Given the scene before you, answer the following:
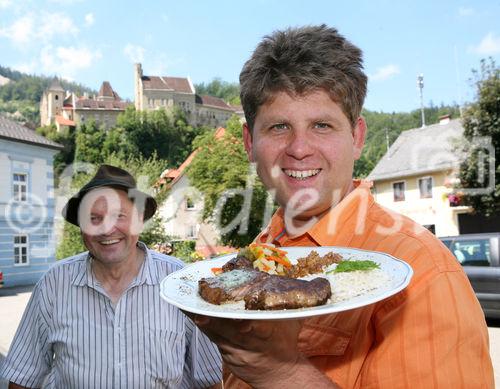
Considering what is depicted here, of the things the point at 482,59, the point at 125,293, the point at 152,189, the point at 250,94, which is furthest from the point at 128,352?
the point at 152,189

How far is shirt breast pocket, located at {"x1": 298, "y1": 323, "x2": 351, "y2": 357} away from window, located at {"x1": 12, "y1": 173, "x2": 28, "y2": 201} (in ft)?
105

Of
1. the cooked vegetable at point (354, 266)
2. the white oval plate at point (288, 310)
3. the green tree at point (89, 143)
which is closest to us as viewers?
the white oval plate at point (288, 310)

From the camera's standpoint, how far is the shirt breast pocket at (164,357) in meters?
3.45

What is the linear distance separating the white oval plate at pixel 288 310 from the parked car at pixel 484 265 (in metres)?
10.0

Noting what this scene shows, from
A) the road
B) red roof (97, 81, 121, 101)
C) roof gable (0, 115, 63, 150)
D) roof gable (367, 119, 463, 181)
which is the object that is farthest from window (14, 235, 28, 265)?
red roof (97, 81, 121, 101)

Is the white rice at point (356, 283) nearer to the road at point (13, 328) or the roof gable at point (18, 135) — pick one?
the road at point (13, 328)

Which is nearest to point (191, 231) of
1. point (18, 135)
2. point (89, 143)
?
point (18, 135)

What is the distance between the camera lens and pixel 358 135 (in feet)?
6.73

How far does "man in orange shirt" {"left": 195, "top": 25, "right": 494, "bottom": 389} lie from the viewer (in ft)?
4.56

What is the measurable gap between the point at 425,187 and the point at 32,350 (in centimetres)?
3490

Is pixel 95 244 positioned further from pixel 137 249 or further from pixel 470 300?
pixel 470 300

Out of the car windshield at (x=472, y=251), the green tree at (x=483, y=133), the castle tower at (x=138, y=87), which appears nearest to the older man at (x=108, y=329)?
the car windshield at (x=472, y=251)

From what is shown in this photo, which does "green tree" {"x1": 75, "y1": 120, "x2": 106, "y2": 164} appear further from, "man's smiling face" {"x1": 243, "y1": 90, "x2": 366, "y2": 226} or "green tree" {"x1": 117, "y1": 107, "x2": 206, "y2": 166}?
"man's smiling face" {"x1": 243, "y1": 90, "x2": 366, "y2": 226}

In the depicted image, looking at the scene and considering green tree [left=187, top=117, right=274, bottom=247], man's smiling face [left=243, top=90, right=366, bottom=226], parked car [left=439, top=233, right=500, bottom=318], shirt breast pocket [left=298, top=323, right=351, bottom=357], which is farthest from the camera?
green tree [left=187, top=117, right=274, bottom=247]
